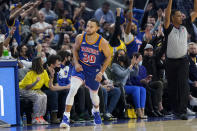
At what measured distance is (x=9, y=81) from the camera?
8.85 meters

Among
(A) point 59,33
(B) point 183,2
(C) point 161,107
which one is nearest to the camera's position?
(C) point 161,107

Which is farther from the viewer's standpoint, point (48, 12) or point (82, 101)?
point (48, 12)

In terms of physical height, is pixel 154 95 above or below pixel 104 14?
below

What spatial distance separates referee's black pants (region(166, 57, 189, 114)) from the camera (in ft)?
29.9

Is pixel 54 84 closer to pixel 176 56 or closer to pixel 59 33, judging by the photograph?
pixel 176 56

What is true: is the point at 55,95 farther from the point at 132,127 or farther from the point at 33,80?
the point at 132,127

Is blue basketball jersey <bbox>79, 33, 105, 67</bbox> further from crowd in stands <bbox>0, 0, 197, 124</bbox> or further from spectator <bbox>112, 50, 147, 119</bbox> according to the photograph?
spectator <bbox>112, 50, 147, 119</bbox>

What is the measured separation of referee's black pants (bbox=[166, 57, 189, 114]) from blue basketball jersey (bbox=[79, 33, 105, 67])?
173cm

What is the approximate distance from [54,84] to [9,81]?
1215 mm

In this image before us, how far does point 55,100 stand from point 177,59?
8.92ft

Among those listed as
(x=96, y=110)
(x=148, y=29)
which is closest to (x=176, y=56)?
(x=96, y=110)

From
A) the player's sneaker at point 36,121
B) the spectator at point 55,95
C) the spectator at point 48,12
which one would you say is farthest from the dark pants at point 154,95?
the spectator at point 48,12

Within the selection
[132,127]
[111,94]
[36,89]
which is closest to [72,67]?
[36,89]

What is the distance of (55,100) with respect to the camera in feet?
31.1
